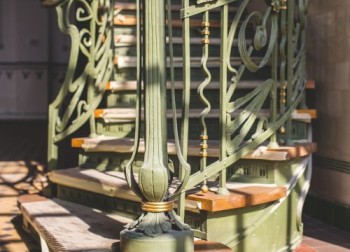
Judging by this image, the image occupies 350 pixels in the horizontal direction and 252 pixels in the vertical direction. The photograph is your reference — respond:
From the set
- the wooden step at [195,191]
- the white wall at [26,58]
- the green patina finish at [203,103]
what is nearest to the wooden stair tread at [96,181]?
the wooden step at [195,191]

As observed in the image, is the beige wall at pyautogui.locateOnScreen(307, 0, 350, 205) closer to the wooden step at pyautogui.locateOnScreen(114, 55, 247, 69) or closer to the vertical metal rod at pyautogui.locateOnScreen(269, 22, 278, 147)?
the wooden step at pyautogui.locateOnScreen(114, 55, 247, 69)

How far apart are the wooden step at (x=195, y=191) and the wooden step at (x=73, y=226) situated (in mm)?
137

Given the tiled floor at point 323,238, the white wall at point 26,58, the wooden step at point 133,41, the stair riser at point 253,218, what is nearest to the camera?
the stair riser at point 253,218

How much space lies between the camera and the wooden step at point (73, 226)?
2.38 metres

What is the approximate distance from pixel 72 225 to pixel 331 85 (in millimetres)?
1995

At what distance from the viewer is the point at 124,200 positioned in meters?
2.90

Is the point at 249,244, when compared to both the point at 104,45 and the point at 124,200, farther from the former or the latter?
the point at 104,45

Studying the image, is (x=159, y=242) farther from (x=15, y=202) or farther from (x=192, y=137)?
(x=15, y=202)

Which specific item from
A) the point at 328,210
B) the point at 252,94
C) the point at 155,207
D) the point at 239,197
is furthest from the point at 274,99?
the point at 328,210

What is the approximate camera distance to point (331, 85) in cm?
367

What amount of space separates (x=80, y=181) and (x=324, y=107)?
5.74 ft

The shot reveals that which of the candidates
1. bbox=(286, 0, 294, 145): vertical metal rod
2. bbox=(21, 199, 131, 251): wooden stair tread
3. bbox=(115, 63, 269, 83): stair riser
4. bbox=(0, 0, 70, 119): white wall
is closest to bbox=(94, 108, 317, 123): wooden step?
bbox=(286, 0, 294, 145): vertical metal rod

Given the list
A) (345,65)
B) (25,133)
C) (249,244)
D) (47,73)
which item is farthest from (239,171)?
(47,73)

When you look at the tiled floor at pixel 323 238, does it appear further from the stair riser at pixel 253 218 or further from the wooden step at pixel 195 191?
the wooden step at pixel 195 191
